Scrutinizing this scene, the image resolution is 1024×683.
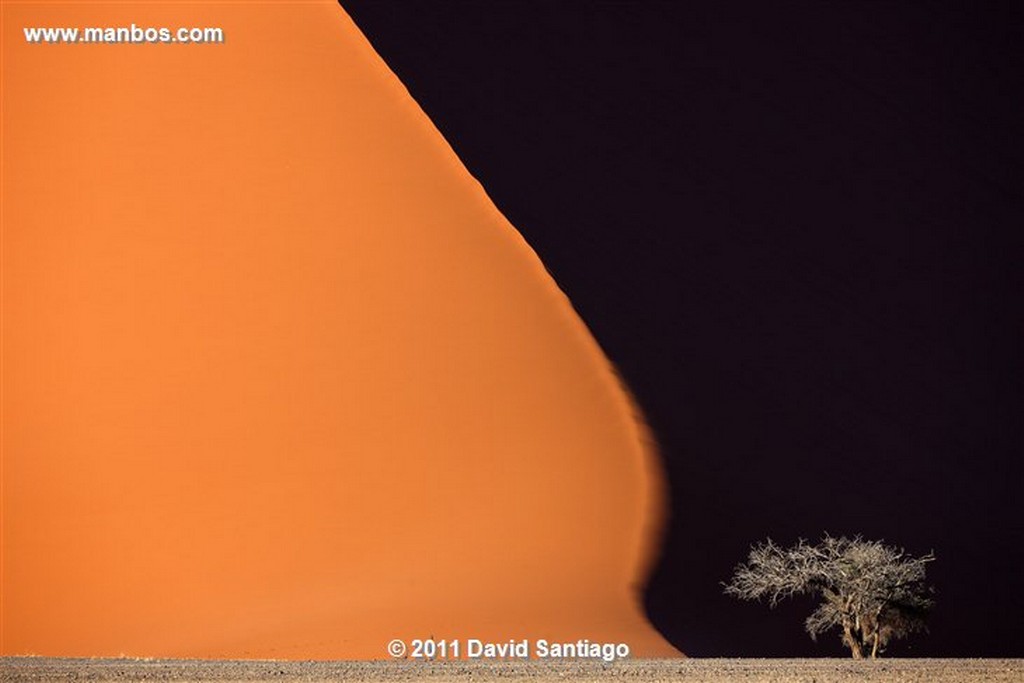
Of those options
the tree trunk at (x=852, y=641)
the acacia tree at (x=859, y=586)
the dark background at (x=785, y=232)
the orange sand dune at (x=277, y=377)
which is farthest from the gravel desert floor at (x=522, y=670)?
the dark background at (x=785, y=232)

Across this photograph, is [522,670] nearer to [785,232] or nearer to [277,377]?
[277,377]

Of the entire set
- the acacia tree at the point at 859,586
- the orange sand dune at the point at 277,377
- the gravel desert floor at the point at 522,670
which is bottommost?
the gravel desert floor at the point at 522,670

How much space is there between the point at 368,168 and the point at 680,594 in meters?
8.15

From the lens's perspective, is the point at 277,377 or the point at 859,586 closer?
the point at 859,586

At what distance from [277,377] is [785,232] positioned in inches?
332

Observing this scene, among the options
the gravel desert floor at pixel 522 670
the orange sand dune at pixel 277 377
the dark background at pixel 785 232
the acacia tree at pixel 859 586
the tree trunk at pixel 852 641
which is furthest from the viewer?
the dark background at pixel 785 232

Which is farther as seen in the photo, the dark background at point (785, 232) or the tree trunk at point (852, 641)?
the dark background at point (785, 232)

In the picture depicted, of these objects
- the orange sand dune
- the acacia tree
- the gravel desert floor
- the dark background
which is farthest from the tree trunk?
the dark background

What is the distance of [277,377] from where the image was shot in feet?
82.2

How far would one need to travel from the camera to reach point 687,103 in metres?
28.0

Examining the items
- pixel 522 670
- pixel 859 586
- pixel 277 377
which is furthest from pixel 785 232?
pixel 522 670

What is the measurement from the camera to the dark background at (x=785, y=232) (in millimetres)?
25000

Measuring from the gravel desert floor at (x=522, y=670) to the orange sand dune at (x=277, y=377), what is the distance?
179 centimetres

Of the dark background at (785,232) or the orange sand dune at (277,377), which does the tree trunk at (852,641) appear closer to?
the orange sand dune at (277,377)
